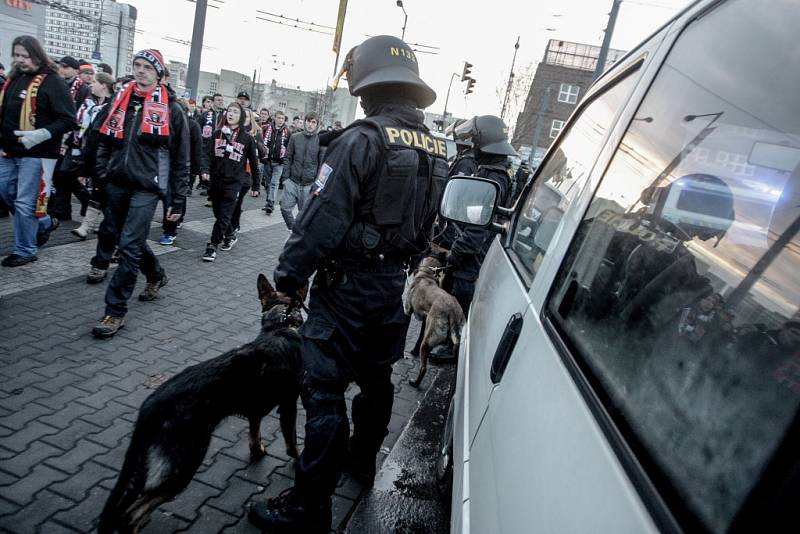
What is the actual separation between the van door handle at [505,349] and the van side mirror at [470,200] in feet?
3.64

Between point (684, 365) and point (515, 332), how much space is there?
2.28ft

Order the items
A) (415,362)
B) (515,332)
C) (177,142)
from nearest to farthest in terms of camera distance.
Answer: (515,332), (177,142), (415,362)

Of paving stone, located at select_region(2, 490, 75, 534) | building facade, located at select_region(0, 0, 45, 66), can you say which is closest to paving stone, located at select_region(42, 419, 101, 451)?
paving stone, located at select_region(2, 490, 75, 534)

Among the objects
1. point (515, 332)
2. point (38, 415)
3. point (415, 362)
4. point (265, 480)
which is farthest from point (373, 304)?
point (415, 362)

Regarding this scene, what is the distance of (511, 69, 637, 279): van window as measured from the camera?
1.64 metres

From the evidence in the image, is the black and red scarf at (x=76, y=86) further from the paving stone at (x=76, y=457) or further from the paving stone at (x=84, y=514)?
the paving stone at (x=84, y=514)

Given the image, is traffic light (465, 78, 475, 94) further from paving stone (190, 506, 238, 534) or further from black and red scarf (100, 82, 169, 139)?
paving stone (190, 506, 238, 534)

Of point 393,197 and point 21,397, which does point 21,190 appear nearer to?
point 21,397

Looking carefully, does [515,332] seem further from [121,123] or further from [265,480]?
[121,123]

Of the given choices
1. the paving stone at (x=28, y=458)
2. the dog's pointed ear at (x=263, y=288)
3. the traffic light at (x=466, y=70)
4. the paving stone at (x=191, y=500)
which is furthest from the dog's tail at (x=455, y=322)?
the traffic light at (x=466, y=70)

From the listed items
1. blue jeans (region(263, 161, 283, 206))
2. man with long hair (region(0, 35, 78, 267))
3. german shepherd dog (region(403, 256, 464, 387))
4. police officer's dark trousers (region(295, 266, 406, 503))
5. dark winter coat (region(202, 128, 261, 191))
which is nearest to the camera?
police officer's dark trousers (region(295, 266, 406, 503))

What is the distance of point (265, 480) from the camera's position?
9.30ft

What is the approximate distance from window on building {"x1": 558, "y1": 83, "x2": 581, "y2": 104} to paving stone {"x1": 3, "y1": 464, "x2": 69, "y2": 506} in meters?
38.8

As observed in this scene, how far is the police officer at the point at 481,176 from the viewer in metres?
4.56
